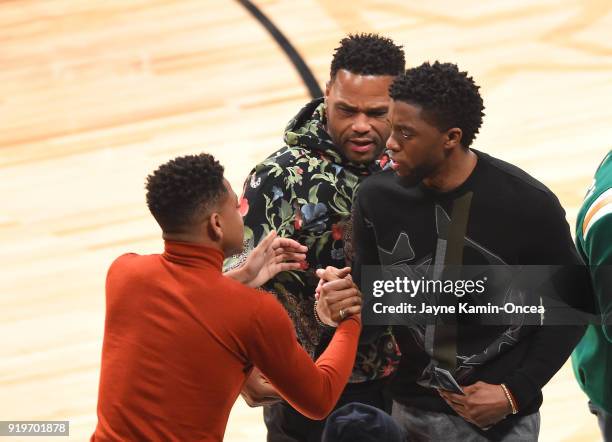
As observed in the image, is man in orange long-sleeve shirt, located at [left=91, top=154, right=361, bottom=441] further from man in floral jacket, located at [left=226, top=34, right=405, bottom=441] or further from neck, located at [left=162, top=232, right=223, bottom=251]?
man in floral jacket, located at [left=226, top=34, right=405, bottom=441]

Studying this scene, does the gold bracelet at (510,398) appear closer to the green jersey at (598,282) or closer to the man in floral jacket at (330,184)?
the green jersey at (598,282)

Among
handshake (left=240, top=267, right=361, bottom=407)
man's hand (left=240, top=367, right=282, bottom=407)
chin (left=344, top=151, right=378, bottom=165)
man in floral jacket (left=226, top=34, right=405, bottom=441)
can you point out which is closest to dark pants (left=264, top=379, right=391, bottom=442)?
man in floral jacket (left=226, top=34, right=405, bottom=441)

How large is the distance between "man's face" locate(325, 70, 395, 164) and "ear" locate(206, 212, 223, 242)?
1.68ft

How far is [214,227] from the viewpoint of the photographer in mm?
2295

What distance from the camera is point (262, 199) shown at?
8.82 ft

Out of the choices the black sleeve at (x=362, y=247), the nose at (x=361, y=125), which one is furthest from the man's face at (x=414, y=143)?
the nose at (x=361, y=125)

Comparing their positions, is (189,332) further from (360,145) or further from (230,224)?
(360,145)

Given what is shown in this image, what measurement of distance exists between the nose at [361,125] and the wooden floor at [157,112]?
1410mm

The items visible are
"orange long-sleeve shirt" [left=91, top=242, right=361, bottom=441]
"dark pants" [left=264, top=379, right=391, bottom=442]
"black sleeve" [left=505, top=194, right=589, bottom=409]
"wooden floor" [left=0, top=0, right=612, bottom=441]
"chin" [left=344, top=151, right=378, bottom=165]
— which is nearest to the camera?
"orange long-sleeve shirt" [left=91, top=242, right=361, bottom=441]

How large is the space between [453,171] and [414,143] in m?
0.10

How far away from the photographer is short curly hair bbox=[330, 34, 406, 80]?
8.97 feet

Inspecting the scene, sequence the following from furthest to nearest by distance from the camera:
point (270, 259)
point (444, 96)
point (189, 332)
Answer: point (270, 259)
point (444, 96)
point (189, 332)

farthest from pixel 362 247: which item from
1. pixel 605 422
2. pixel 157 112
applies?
pixel 157 112

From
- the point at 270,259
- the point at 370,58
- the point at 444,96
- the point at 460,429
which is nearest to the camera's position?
the point at 444,96
